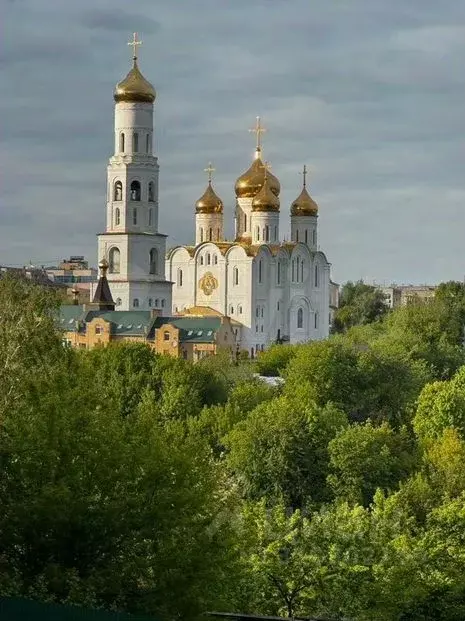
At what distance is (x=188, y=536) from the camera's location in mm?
26234

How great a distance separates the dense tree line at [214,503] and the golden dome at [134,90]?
4709cm

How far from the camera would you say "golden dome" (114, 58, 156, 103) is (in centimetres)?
9894

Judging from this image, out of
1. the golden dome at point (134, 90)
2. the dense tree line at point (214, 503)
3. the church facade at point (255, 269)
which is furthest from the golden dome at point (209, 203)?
the dense tree line at point (214, 503)

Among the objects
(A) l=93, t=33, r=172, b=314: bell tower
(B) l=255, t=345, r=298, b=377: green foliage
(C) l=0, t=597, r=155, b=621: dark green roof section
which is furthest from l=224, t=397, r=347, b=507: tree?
(A) l=93, t=33, r=172, b=314: bell tower

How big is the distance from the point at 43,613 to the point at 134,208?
81.3 meters

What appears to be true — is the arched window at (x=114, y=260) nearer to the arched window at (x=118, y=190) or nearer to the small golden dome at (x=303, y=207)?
the arched window at (x=118, y=190)

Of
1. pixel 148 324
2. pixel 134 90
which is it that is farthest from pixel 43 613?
pixel 134 90

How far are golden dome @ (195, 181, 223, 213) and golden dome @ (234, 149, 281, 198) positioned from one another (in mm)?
1181

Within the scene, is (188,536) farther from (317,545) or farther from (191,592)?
(317,545)

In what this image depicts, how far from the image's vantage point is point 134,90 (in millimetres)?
98938

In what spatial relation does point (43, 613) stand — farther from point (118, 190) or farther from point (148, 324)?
point (118, 190)

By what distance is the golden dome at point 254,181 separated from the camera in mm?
107125

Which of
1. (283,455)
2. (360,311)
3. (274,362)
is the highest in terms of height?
(360,311)

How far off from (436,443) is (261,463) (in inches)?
202
